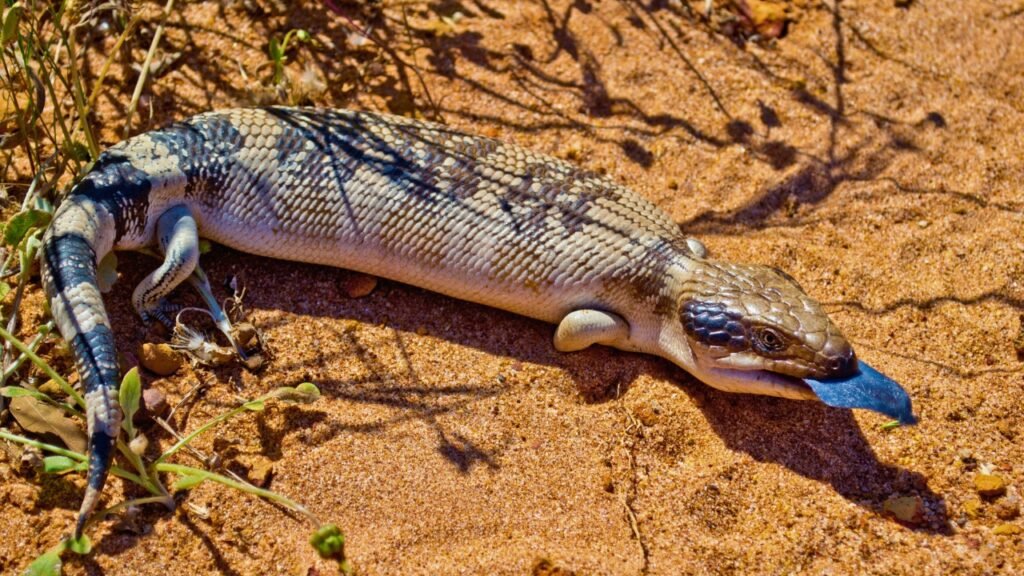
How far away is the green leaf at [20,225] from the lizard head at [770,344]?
10.7 feet

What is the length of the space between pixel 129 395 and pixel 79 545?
588 millimetres

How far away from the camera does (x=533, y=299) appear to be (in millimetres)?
4801

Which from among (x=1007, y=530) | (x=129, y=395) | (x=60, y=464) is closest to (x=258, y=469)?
(x=129, y=395)

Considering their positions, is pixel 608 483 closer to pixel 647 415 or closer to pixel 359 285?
pixel 647 415

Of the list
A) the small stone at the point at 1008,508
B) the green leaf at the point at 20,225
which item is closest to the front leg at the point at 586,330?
the small stone at the point at 1008,508

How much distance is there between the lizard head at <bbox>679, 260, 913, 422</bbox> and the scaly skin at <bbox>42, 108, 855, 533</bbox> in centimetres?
1

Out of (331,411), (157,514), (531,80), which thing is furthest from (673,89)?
(157,514)

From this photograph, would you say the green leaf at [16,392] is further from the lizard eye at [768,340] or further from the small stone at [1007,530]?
the small stone at [1007,530]

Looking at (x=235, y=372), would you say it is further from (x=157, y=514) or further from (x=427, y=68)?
(x=427, y=68)

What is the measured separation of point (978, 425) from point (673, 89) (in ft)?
9.54

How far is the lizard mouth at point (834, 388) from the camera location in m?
4.02

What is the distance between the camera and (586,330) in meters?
4.66

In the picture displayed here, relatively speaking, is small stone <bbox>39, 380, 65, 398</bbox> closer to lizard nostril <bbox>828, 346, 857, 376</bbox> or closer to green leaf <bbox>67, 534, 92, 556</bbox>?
green leaf <bbox>67, 534, 92, 556</bbox>

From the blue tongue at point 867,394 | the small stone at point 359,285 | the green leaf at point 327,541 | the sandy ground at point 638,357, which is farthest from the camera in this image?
the small stone at point 359,285
